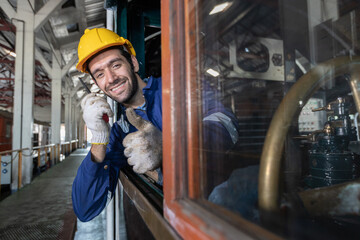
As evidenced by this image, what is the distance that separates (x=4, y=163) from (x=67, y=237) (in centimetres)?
350

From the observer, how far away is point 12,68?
38.5 feet

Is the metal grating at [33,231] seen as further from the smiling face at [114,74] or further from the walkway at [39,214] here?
the smiling face at [114,74]

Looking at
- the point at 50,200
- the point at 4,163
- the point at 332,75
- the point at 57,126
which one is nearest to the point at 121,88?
the point at 332,75

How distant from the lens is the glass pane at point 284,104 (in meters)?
0.48

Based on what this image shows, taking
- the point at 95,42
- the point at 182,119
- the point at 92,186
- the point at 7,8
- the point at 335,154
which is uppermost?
the point at 7,8

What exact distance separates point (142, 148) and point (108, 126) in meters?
0.36

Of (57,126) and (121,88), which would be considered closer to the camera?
(121,88)

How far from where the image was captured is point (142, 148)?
1521 mm

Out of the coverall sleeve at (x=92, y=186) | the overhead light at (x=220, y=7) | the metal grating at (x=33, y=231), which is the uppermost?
the overhead light at (x=220, y=7)

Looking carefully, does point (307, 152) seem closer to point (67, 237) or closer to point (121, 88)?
point (121, 88)

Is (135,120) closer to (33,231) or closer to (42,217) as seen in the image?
(33,231)

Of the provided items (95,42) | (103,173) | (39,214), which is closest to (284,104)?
(103,173)

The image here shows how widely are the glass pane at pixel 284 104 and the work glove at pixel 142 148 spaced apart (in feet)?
2.50

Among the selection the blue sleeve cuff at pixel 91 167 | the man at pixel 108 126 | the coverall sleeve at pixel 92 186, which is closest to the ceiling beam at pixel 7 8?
the man at pixel 108 126
